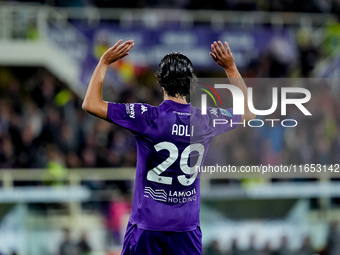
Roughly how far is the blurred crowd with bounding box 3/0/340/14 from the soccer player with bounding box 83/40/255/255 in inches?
448

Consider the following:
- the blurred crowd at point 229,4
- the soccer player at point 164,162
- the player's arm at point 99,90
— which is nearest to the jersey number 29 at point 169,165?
the soccer player at point 164,162

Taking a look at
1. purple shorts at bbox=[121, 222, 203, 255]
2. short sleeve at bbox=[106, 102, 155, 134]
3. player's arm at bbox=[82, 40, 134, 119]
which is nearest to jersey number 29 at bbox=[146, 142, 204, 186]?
short sleeve at bbox=[106, 102, 155, 134]

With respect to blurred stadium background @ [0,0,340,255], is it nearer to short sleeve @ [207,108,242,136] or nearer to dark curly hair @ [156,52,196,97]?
short sleeve @ [207,108,242,136]

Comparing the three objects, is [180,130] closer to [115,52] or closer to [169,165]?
[169,165]

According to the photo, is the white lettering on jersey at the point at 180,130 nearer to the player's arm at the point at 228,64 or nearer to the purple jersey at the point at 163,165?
the purple jersey at the point at 163,165

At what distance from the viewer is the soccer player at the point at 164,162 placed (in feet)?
15.4

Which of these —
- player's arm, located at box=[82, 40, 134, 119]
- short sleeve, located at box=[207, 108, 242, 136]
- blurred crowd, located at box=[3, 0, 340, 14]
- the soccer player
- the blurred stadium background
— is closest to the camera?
player's arm, located at box=[82, 40, 134, 119]

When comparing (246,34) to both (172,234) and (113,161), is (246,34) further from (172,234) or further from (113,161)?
(172,234)

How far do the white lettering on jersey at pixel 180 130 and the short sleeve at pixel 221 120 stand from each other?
0.70ft

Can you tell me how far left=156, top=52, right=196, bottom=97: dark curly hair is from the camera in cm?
475

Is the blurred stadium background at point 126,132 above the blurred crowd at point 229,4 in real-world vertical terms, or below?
below

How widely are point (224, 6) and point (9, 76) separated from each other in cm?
499

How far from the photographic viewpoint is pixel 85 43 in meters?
14.8

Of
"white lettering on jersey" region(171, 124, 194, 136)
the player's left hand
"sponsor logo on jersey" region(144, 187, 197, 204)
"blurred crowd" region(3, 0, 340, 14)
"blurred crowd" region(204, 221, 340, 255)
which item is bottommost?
"blurred crowd" region(204, 221, 340, 255)
